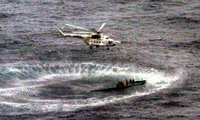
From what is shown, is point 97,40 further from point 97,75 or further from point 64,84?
point 64,84

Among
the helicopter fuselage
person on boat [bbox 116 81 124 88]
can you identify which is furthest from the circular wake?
the helicopter fuselage

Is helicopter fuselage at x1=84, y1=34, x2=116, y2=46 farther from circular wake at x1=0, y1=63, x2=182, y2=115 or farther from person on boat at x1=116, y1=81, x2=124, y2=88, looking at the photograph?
person on boat at x1=116, y1=81, x2=124, y2=88

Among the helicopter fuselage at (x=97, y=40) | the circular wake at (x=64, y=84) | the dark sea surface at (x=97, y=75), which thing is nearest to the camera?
the dark sea surface at (x=97, y=75)

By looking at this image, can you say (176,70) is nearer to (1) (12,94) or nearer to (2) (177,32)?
(2) (177,32)

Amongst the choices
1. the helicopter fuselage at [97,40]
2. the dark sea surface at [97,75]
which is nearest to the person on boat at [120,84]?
the dark sea surface at [97,75]

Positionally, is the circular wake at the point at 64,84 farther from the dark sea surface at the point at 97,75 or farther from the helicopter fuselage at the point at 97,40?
the helicopter fuselage at the point at 97,40

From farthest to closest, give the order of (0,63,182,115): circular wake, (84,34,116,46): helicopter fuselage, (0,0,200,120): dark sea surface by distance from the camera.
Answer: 1. (84,34,116,46): helicopter fuselage
2. (0,63,182,115): circular wake
3. (0,0,200,120): dark sea surface

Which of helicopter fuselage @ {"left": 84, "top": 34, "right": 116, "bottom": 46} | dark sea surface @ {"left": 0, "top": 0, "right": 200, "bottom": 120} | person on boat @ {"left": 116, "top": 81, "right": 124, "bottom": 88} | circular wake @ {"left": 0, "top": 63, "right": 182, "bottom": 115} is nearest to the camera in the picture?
dark sea surface @ {"left": 0, "top": 0, "right": 200, "bottom": 120}

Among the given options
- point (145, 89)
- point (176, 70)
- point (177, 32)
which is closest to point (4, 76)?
point (145, 89)

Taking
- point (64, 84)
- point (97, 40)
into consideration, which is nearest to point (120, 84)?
point (64, 84)
